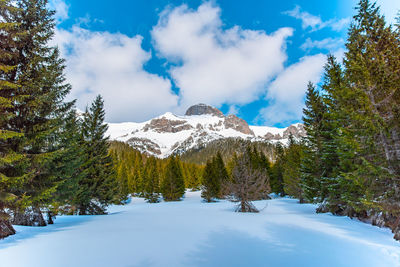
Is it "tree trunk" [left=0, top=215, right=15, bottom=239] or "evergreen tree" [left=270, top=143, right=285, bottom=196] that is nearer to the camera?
"tree trunk" [left=0, top=215, right=15, bottom=239]

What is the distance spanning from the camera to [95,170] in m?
16.9

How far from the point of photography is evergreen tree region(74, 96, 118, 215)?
16.3 m

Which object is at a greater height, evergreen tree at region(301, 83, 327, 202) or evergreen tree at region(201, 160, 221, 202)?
evergreen tree at region(301, 83, 327, 202)

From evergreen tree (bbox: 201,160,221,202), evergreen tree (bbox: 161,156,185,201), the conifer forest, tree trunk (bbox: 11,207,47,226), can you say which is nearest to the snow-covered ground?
the conifer forest

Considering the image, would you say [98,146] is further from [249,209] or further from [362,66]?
[362,66]

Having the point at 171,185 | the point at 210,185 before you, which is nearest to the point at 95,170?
the point at 210,185

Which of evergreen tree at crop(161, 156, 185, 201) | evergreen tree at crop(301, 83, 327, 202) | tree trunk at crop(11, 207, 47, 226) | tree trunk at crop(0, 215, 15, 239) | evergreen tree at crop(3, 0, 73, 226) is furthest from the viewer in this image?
evergreen tree at crop(161, 156, 185, 201)

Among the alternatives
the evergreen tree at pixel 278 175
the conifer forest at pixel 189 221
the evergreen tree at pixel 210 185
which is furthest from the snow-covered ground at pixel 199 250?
the evergreen tree at pixel 278 175

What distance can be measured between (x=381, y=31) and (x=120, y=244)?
1511 centimetres

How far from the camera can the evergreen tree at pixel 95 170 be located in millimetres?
16312

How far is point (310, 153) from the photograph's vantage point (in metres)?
16.6

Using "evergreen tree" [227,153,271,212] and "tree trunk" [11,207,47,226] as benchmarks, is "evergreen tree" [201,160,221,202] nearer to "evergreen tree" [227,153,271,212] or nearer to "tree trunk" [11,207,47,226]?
"evergreen tree" [227,153,271,212]

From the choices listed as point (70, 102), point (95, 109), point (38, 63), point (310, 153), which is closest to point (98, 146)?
point (95, 109)

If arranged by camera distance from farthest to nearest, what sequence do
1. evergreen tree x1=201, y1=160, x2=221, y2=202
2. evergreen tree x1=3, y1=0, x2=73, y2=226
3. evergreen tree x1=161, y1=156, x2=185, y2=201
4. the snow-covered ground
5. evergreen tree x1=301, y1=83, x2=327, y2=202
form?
1. evergreen tree x1=161, y1=156, x2=185, y2=201
2. evergreen tree x1=201, y1=160, x2=221, y2=202
3. evergreen tree x1=301, y1=83, x2=327, y2=202
4. evergreen tree x1=3, y1=0, x2=73, y2=226
5. the snow-covered ground
